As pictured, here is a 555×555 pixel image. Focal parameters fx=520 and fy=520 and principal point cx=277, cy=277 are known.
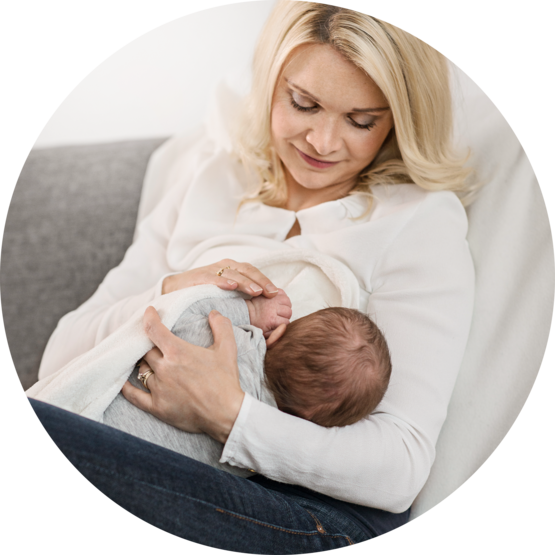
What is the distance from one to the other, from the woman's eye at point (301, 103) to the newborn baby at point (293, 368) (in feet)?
1.31

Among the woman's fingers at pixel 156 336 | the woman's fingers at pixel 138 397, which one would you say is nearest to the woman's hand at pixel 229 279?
the woman's fingers at pixel 156 336

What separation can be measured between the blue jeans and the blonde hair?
0.63 metres

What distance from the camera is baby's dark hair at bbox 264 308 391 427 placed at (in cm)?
93

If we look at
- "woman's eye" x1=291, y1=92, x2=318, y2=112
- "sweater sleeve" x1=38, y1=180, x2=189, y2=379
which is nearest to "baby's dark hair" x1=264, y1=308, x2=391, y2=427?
"sweater sleeve" x1=38, y1=180, x2=189, y2=379

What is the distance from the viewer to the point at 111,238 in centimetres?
138

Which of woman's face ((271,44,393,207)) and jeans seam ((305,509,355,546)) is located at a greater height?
woman's face ((271,44,393,207))

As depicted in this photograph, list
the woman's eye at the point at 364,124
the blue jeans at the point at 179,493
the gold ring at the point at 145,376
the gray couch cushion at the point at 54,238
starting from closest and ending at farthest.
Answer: the blue jeans at the point at 179,493
the gold ring at the point at 145,376
the woman's eye at the point at 364,124
the gray couch cushion at the point at 54,238

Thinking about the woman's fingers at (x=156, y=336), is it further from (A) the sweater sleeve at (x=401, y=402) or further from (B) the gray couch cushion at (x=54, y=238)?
(B) the gray couch cushion at (x=54, y=238)

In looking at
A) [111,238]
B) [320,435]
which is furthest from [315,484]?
[111,238]

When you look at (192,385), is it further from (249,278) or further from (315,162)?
(315,162)

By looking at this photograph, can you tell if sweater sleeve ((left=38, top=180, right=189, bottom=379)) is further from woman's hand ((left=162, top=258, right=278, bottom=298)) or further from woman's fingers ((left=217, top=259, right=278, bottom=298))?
woman's fingers ((left=217, top=259, right=278, bottom=298))

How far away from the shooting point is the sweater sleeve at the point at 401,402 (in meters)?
0.93

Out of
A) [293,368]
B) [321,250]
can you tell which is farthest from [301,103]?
[293,368]

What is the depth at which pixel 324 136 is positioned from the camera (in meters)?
1.08
